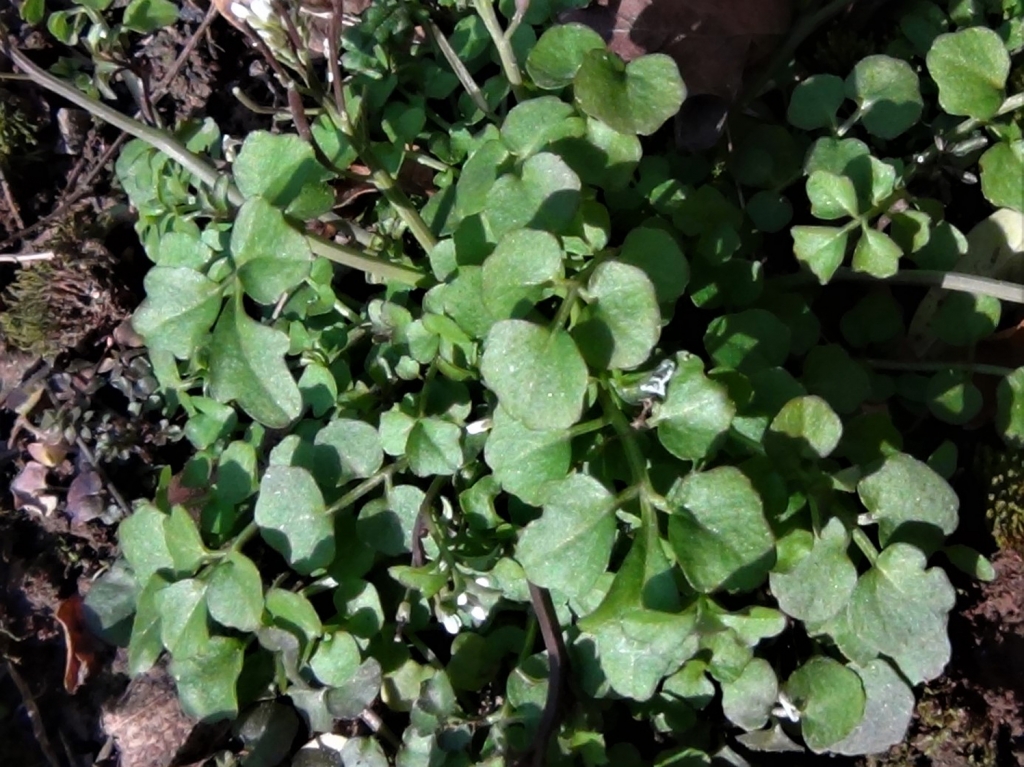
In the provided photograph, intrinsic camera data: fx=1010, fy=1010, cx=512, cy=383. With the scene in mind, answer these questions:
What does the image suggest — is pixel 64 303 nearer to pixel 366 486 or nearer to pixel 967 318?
pixel 366 486

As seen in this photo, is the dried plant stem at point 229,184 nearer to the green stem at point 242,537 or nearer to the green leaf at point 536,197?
the green leaf at point 536,197

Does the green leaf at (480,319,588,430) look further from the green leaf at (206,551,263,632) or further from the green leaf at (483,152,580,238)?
the green leaf at (206,551,263,632)

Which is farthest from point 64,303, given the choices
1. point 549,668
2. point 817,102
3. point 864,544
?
point 864,544

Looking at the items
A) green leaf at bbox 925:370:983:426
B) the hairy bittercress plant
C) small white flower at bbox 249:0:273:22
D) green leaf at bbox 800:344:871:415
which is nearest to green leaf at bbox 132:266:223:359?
the hairy bittercress plant

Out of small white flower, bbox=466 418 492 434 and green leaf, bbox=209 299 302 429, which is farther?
small white flower, bbox=466 418 492 434

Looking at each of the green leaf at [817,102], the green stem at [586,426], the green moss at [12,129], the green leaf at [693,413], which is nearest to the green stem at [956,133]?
the green leaf at [817,102]

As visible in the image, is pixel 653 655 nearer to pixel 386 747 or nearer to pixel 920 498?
pixel 920 498

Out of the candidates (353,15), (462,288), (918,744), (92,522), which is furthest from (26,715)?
(918,744)
